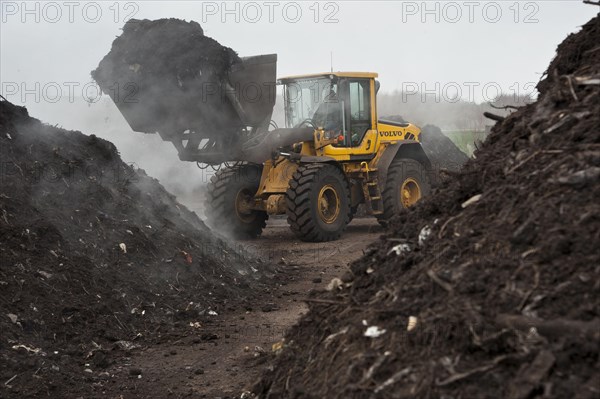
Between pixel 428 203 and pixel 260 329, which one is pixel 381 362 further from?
pixel 260 329

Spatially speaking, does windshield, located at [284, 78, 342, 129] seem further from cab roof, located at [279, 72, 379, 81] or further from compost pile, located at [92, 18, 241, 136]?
compost pile, located at [92, 18, 241, 136]

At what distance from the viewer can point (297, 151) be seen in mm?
14062

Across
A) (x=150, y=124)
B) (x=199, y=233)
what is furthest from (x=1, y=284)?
(x=150, y=124)

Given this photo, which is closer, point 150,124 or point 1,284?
point 1,284

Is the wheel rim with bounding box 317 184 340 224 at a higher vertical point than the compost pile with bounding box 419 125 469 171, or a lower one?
lower

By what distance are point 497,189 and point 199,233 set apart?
22.7ft

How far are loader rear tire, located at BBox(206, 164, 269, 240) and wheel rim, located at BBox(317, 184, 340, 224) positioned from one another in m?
1.39

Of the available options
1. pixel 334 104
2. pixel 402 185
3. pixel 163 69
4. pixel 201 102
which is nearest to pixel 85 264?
pixel 163 69

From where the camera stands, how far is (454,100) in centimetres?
3419

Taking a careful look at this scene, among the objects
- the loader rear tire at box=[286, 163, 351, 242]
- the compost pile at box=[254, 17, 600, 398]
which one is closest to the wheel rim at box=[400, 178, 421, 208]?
the loader rear tire at box=[286, 163, 351, 242]

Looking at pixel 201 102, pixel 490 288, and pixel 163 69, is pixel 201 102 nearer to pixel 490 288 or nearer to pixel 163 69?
pixel 163 69

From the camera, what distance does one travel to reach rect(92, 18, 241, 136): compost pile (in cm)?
1218

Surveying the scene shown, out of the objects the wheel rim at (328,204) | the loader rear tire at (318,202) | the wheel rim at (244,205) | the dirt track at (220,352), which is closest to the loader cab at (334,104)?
the loader rear tire at (318,202)

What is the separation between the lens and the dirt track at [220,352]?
6.24 meters
